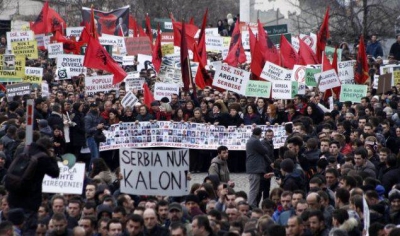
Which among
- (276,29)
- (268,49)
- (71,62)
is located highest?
(276,29)

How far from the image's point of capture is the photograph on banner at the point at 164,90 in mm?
28062

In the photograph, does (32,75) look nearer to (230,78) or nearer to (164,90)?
(164,90)

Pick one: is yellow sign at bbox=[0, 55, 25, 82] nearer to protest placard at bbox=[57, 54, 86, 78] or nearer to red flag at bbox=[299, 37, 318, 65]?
protest placard at bbox=[57, 54, 86, 78]

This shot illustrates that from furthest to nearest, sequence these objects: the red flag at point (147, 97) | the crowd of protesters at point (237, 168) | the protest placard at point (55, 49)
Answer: the protest placard at point (55, 49), the red flag at point (147, 97), the crowd of protesters at point (237, 168)

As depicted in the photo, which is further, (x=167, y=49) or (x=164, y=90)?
(x=167, y=49)

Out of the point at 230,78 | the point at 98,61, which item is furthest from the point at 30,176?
the point at 98,61

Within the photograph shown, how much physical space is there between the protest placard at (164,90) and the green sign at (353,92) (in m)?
3.44

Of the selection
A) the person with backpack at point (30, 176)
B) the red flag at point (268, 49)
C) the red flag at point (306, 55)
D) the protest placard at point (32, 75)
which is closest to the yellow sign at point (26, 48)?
the protest placard at point (32, 75)

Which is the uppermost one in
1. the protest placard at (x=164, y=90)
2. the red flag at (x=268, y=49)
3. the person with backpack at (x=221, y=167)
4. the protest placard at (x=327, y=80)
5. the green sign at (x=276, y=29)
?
the green sign at (x=276, y=29)

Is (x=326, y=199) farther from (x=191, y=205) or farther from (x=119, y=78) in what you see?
(x=119, y=78)

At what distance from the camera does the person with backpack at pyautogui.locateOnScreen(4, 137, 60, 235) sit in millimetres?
14492

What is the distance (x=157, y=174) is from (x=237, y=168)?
32.9ft

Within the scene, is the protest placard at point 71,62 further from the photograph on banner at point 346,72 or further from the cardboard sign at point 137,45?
the photograph on banner at point 346,72

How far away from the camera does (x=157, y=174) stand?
51.1 feet
